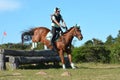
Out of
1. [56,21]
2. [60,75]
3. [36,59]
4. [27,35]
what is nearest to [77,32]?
[56,21]

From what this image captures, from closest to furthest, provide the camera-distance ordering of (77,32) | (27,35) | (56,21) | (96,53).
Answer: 1. (56,21)
2. (77,32)
3. (27,35)
4. (96,53)

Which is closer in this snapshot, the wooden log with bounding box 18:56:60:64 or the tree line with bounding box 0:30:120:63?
the wooden log with bounding box 18:56:60:64

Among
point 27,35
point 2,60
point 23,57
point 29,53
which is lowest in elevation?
point 2,60

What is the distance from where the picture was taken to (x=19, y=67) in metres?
19.9

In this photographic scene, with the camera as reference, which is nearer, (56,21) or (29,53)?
(56,21)

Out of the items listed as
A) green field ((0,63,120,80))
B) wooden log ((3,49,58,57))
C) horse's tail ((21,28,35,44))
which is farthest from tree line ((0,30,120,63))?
green field ((0,63,120,80))

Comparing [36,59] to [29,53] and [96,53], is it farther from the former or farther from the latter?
[96,53]

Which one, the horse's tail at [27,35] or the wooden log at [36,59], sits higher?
the horse's tail at [27,35]

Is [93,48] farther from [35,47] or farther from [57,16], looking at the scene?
[57,16]

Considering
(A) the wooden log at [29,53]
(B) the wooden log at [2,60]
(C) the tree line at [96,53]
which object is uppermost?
(C) the tree line at [96,53]

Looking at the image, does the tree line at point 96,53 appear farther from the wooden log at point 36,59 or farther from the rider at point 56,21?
the rider at point 56,21

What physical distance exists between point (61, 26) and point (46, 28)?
5.81ft

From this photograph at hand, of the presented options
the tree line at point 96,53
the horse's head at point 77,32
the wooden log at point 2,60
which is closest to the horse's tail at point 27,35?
the horse's head at point 77,32

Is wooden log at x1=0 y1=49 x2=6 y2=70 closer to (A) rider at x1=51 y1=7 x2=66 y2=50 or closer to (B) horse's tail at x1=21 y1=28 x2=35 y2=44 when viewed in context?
(A) rider at x1=51 y1=7 x2=66 y2=50
